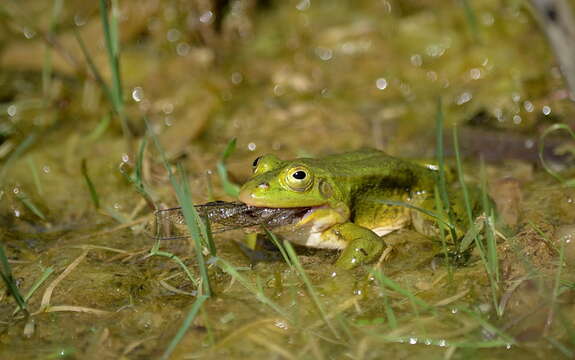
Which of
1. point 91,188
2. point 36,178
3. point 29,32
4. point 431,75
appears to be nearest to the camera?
point 91,188

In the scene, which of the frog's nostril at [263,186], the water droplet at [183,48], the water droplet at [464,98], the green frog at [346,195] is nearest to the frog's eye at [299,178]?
the green frog at [346,195]

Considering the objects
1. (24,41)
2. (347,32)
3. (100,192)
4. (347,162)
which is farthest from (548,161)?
(24,41)

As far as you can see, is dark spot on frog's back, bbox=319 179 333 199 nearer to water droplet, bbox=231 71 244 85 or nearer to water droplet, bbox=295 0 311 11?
water droplet, bbox=231 71 244 85

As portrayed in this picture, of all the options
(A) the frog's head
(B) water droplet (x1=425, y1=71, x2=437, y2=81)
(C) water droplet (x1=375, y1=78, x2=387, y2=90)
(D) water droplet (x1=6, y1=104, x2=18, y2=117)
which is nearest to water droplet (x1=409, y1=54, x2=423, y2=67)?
(B) water droplet (x1=425, y1=71, x2=437, y2=81)

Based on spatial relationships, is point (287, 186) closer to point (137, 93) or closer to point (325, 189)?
point (325, 189)

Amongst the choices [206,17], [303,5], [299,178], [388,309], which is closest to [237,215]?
[299,178]

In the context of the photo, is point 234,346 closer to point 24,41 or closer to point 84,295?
point 84,295
